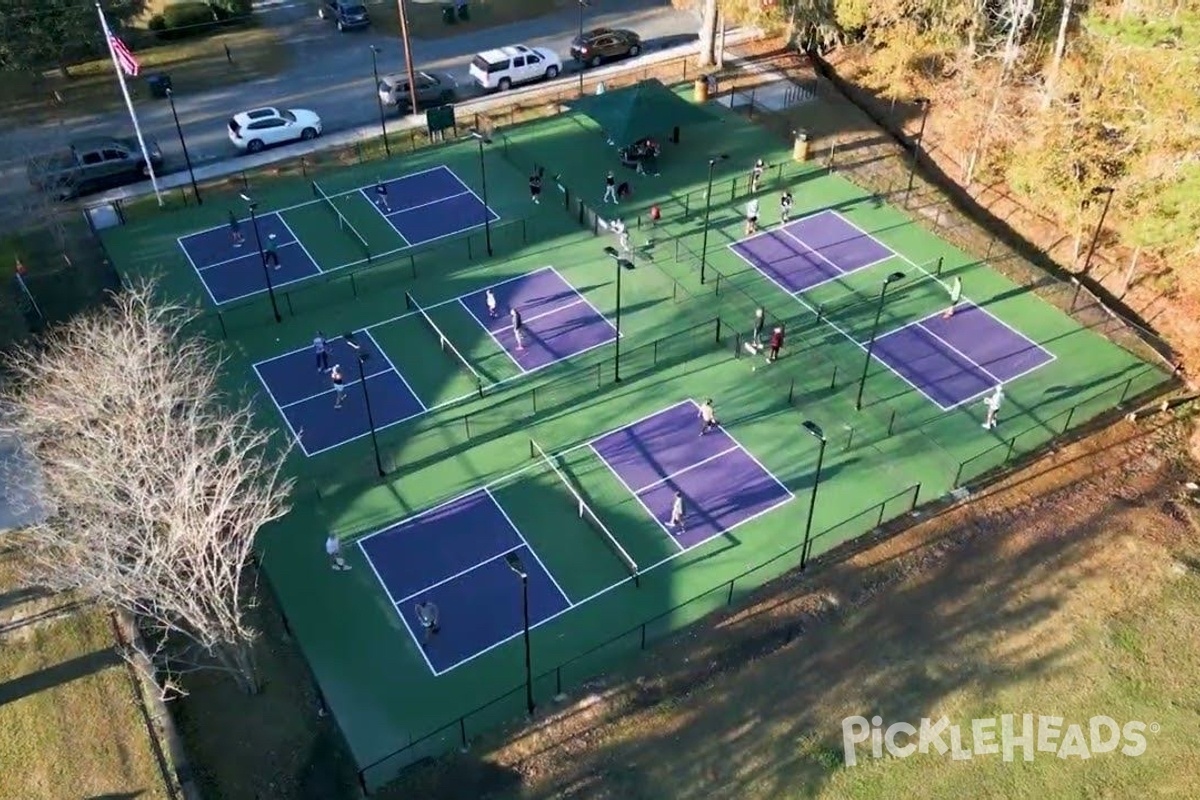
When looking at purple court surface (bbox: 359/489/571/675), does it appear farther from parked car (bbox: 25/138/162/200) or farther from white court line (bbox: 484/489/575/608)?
parked car (bbox: 25/138/162/200)

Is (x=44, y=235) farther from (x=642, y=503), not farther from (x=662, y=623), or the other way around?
(x=662, y=623)

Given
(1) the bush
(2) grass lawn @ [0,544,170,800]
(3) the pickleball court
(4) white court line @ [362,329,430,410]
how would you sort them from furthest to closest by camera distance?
(1) the bush, (4) white court line @ [362,329,430,410], (3) the pickleball court, (2) grass lawn @ [0,544,170,800]

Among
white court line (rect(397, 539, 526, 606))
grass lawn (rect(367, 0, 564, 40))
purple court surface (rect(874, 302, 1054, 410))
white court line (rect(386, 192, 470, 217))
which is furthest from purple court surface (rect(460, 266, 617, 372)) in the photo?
grass lawn (rect(367, 0, 564, 40))

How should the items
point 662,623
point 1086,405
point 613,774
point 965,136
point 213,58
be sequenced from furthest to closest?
point 213,58 < point 965,136 < point 1086,405 < point 662,623 < point 613,774

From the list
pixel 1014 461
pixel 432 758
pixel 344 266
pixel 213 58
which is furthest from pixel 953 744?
pixel 213 58

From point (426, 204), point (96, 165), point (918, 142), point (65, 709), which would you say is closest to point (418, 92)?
point (426, 204)

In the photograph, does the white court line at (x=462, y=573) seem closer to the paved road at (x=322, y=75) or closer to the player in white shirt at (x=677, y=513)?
the player in white shirt at (x=677, y=513)

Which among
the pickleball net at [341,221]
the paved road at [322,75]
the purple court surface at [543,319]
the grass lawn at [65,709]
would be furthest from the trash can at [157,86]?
the grass lawn at [65,709]
